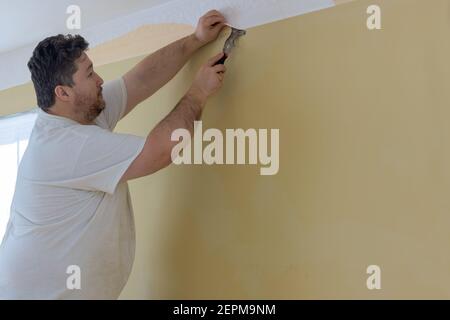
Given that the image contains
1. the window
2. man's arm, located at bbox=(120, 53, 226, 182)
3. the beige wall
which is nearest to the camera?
the beige wall

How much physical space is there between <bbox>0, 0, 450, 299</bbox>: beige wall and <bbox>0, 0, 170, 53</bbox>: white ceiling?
17.4 inches

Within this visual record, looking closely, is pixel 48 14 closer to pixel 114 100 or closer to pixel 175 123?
pixel 114 100

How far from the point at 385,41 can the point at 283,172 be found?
48cm

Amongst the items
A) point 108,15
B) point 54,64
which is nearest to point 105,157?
point 54,64

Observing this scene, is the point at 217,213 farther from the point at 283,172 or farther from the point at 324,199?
the point at 324,199

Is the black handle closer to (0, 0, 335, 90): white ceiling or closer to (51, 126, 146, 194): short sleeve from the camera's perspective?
(0, 0, 335, 90): white ceiling

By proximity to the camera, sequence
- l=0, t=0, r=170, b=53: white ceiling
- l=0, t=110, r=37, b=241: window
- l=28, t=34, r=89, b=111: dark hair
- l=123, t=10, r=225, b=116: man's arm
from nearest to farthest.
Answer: l=28, t=34, r=89, b=111: dark hair → l=123, t=10, r=225, b=116: man's arm → l=0, t=0, r=170, b=53: white ceiling → l=0, t=110, r=37, b=241: window

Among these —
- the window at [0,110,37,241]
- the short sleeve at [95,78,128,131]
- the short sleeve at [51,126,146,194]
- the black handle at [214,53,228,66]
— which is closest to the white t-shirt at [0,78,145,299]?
the short sleeve at [51,126,146,194]

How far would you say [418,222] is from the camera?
1.53 m

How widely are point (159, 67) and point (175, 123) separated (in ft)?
1.29

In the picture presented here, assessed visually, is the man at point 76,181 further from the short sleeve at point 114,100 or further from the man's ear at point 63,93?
the short sleeve at point 114,100

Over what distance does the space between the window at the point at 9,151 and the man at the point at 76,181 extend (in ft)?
3.32

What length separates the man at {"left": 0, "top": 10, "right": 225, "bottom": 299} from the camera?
1.79m
